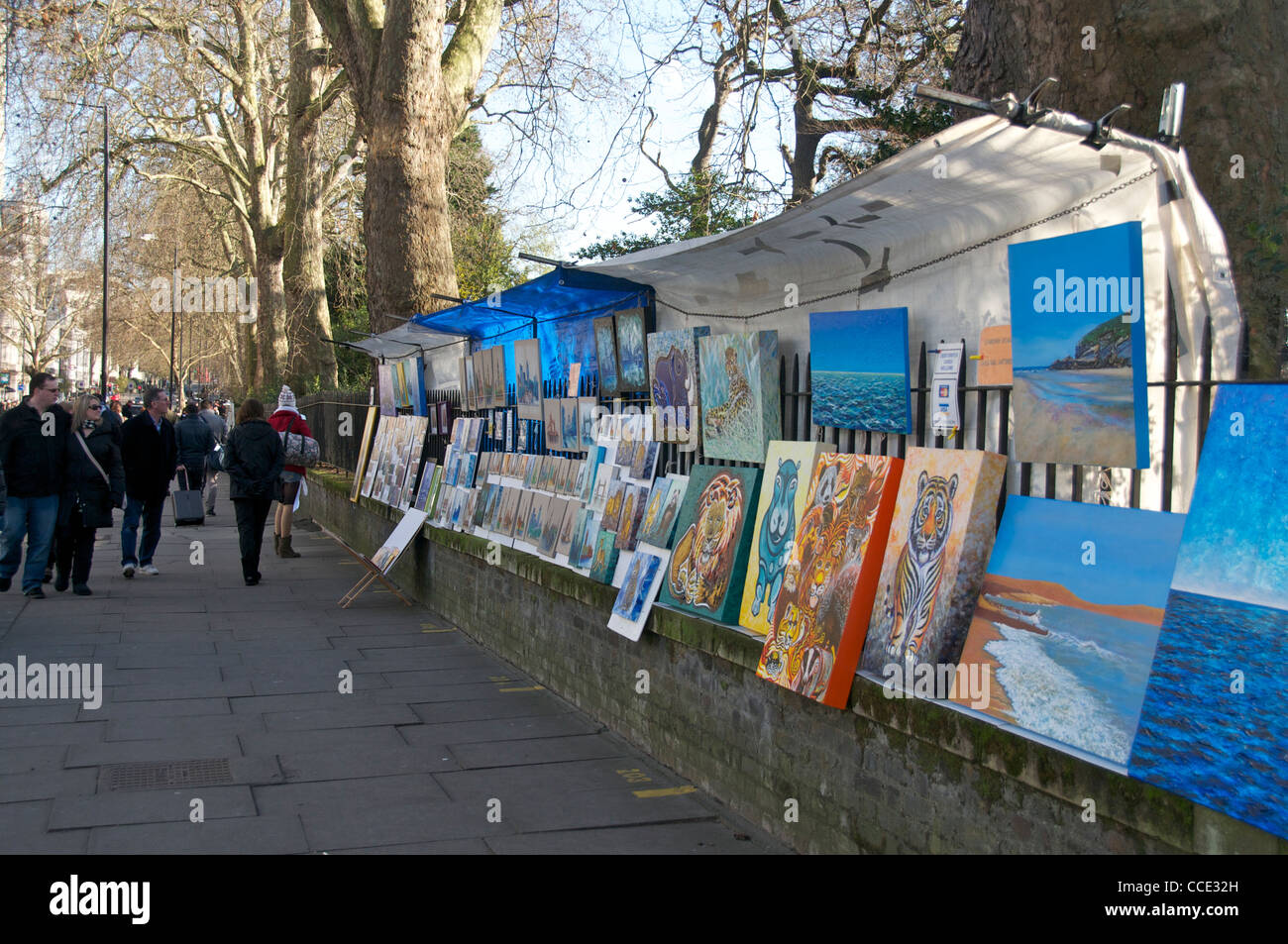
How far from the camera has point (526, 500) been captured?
898cm

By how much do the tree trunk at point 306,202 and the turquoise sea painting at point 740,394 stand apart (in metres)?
17.4

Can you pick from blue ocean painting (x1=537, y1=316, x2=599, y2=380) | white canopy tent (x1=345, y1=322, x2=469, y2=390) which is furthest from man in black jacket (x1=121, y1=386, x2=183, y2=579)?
blue ocean painting (x1=537, y1=316, x2=599, y2=380)

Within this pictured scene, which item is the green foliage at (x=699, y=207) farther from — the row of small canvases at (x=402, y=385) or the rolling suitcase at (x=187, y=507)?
the rolling suitcase at (x=187, y=507)

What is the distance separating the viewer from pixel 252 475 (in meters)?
13.2

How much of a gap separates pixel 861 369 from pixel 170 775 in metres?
4.14

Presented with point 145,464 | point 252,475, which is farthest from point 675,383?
point 145,464

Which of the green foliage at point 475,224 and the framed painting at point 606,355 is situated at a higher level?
the green foliage at point 475,224

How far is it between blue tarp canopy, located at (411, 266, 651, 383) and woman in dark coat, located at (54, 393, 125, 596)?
4041 mm

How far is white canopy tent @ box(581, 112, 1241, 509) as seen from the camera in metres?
3.58

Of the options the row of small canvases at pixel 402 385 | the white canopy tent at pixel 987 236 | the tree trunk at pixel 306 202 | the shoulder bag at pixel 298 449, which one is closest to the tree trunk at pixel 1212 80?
the white canopy tent at pixel 987 236

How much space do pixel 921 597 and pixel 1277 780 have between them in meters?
1.48

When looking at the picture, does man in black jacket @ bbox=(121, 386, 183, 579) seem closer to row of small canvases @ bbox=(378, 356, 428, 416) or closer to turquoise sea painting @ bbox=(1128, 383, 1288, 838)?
row of small canvases @ bbox=(378, 356, 428, 416)

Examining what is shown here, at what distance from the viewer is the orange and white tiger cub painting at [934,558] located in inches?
160
